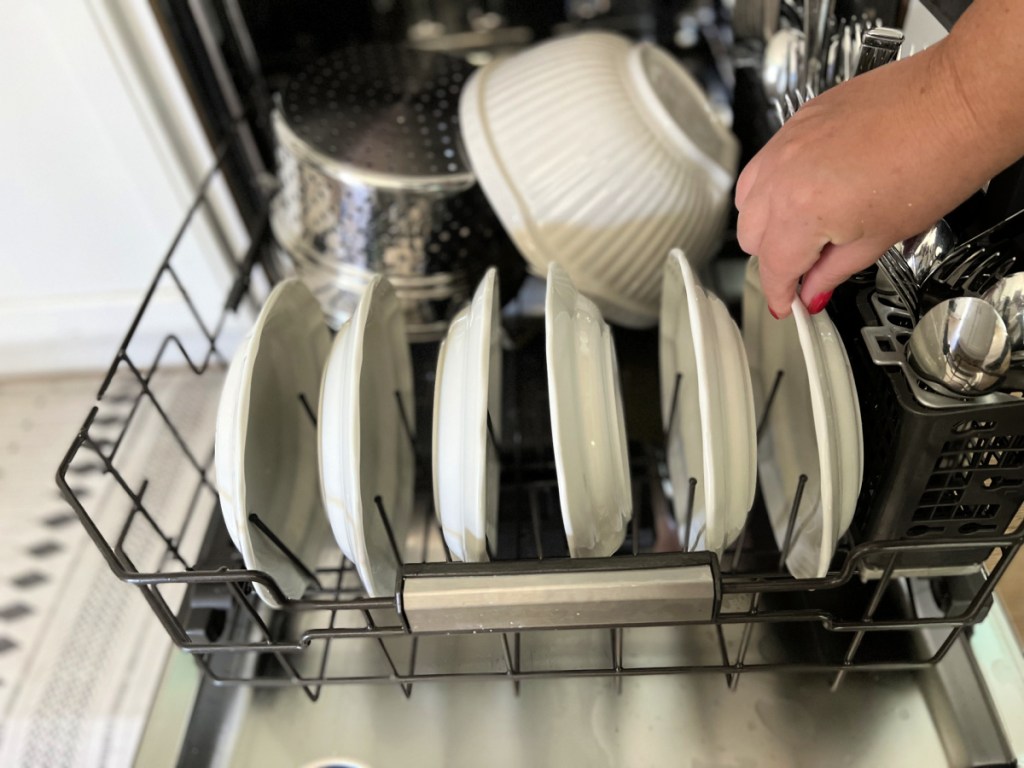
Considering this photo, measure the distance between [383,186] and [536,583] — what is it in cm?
40

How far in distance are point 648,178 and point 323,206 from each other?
0.29 m

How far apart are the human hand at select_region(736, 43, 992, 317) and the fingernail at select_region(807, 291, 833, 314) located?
2cm

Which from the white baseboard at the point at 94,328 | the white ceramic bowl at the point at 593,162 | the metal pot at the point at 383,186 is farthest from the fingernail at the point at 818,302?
the white baseboard at the point at 94,328

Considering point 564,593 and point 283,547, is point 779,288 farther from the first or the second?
point 283,547

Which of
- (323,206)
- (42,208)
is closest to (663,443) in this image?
(323,206)

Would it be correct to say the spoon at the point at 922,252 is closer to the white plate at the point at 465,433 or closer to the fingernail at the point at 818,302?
the fingernail at the point at 818,302

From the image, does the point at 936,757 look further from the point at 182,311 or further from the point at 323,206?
the point at 182,311

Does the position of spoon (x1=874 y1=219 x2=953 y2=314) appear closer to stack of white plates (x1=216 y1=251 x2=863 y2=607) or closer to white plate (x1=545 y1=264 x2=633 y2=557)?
stack of white plates (x1=216 y1=251 x2=863 y2=607)

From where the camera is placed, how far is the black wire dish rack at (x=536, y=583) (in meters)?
0.42

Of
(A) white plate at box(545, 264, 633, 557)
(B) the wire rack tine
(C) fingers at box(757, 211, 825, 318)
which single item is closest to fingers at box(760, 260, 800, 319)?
(C) fingers at box(757, 211, 825, 318)

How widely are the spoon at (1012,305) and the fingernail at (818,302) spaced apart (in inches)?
3.1

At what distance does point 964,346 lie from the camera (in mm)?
389

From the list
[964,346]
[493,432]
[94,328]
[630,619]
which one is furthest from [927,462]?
[94,328]

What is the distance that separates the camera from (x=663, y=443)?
2.33ft
